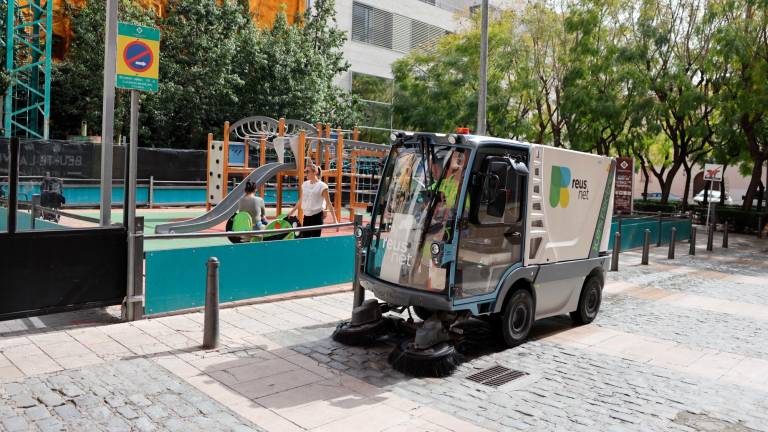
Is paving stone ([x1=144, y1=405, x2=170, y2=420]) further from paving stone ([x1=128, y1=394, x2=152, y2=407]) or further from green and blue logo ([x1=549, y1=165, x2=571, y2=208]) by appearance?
green and blue logo ([x1=549, y1=165, x2=571, y2=208])

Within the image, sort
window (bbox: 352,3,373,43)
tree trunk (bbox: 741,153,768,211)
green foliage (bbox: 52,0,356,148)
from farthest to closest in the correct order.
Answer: window (bbox: 352,3,373,43) < green foliage (bbox: 52,0,356,148) < tree trunk (bbox: 741,153,768,211)

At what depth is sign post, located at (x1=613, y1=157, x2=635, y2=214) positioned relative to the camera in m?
18.4

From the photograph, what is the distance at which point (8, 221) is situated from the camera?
6.76m

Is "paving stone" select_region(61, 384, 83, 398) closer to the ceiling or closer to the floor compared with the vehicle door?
closer to the floor

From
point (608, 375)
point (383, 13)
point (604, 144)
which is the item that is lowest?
point (608, 375)

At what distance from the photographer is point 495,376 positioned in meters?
6.50

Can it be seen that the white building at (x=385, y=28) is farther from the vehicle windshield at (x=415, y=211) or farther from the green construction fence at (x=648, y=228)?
the vehicle windshield at (x=415, y=211)

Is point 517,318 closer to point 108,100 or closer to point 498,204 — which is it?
point 498,204

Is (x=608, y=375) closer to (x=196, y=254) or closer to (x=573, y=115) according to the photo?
(x=196, y=254)

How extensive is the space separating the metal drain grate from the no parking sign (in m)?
4.63

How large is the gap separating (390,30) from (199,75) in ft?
50.9

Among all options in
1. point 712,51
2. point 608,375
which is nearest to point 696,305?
point 608,375

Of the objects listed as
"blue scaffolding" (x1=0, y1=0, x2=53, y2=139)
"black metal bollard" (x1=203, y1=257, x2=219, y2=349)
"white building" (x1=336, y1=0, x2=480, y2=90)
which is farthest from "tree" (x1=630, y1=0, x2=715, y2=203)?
"blue scaffolding" (x1=0, y1=0, x2=53, y2=139)

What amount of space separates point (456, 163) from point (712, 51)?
21.2 meters
